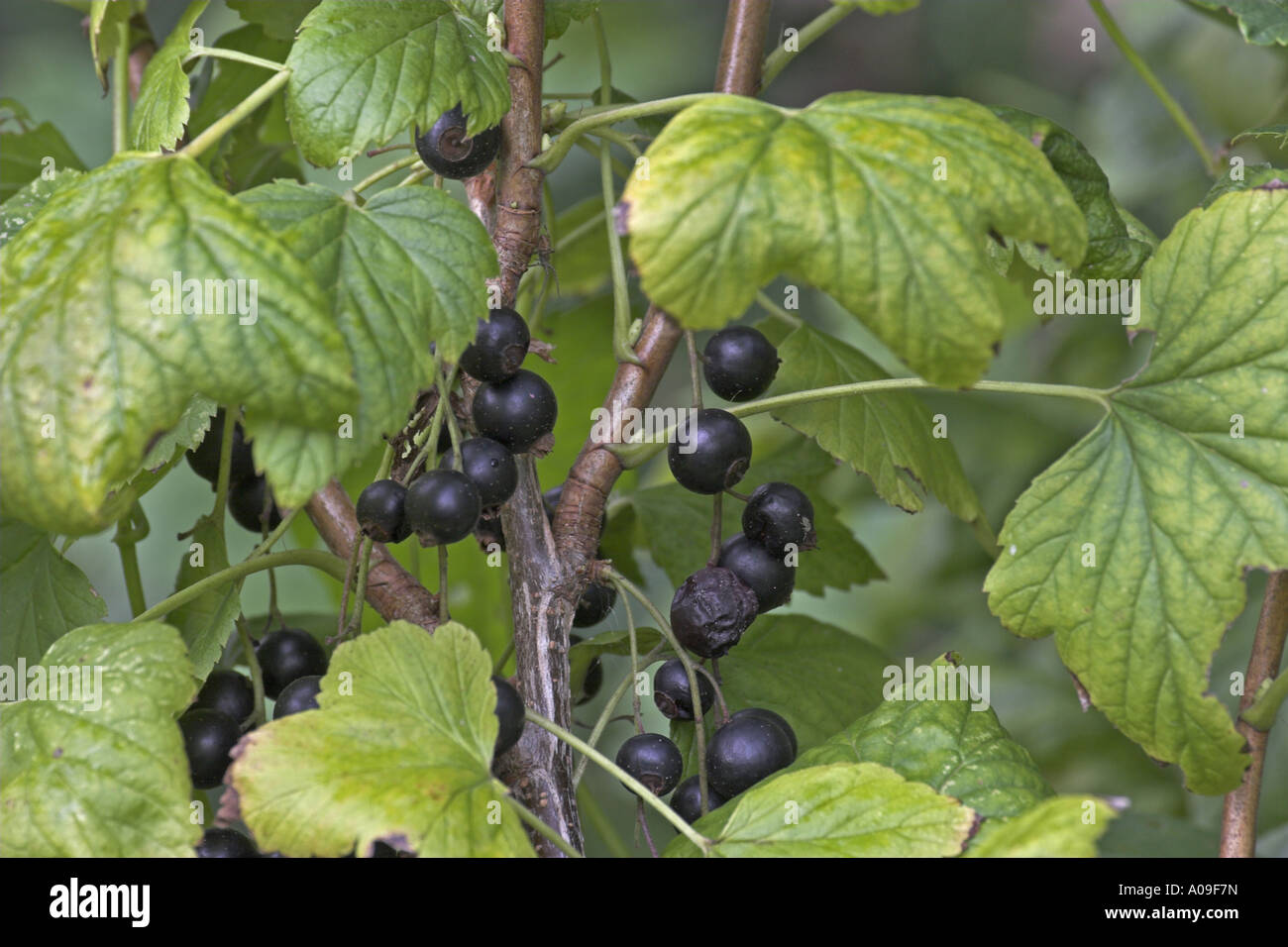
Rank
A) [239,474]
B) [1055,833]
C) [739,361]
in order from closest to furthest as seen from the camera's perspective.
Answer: [1055,833] → [739,361] → [239,474]

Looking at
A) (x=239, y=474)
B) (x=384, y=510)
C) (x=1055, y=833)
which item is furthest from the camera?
(x=239, y=474)

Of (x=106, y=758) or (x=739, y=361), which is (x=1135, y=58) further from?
(x=106, y=758)

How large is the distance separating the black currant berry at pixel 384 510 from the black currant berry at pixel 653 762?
0.19 m

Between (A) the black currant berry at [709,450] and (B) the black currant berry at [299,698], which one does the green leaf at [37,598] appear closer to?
(B) the black currant berry at [299,698]

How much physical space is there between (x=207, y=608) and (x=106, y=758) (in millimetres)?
187

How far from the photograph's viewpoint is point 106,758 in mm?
628

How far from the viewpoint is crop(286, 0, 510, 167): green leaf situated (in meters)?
0.64

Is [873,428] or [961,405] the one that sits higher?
[961,405]

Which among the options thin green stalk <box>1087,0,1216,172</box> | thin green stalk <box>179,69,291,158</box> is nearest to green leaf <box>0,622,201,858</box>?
thin green stalk <box>179,69,291,158</box>

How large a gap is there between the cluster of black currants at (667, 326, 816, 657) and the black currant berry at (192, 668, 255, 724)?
28 cm

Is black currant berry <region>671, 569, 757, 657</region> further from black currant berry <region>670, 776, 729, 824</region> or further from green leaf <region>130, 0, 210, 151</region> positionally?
green leaf <region>130, 0, 210, 151</region>

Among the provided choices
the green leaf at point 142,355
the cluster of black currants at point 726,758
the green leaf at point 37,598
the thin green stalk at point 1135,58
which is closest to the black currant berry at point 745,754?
the cluster of black currants at point 726,758

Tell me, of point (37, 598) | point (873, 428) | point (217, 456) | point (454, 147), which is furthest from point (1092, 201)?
point (37, 598)
